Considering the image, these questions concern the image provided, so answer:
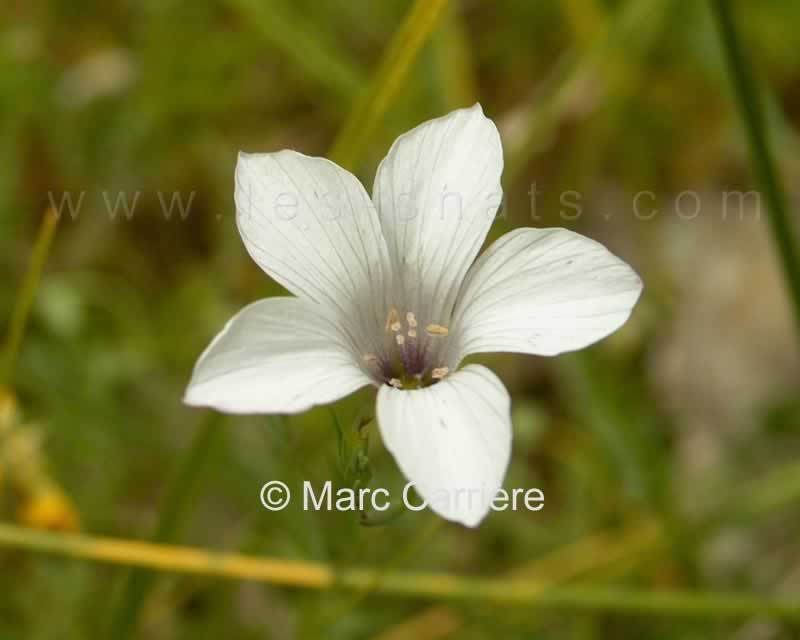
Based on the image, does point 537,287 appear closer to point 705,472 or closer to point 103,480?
point 103,480

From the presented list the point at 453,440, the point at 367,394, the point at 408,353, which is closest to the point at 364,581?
the point at 367,394

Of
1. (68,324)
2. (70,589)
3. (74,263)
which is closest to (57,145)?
(74,263)

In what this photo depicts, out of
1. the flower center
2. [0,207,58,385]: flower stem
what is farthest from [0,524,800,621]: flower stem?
the flower center

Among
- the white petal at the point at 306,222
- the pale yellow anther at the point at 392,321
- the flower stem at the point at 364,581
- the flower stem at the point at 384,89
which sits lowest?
the flower stem at the point at 364,581

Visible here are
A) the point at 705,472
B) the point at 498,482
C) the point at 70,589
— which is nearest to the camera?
the point at 498,482

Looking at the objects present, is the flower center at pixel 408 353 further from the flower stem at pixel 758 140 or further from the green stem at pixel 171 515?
the flower stem at pixel 758 140

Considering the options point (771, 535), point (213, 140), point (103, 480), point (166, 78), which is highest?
point (166, 78)

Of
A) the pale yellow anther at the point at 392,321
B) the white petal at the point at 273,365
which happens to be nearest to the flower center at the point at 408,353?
the pale yellow anther at the point at 392,321

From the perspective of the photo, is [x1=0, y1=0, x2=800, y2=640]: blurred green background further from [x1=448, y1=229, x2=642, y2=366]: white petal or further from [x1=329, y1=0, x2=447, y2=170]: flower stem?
[x1=448, y1=229, x2=642, y2=366]: white petal
